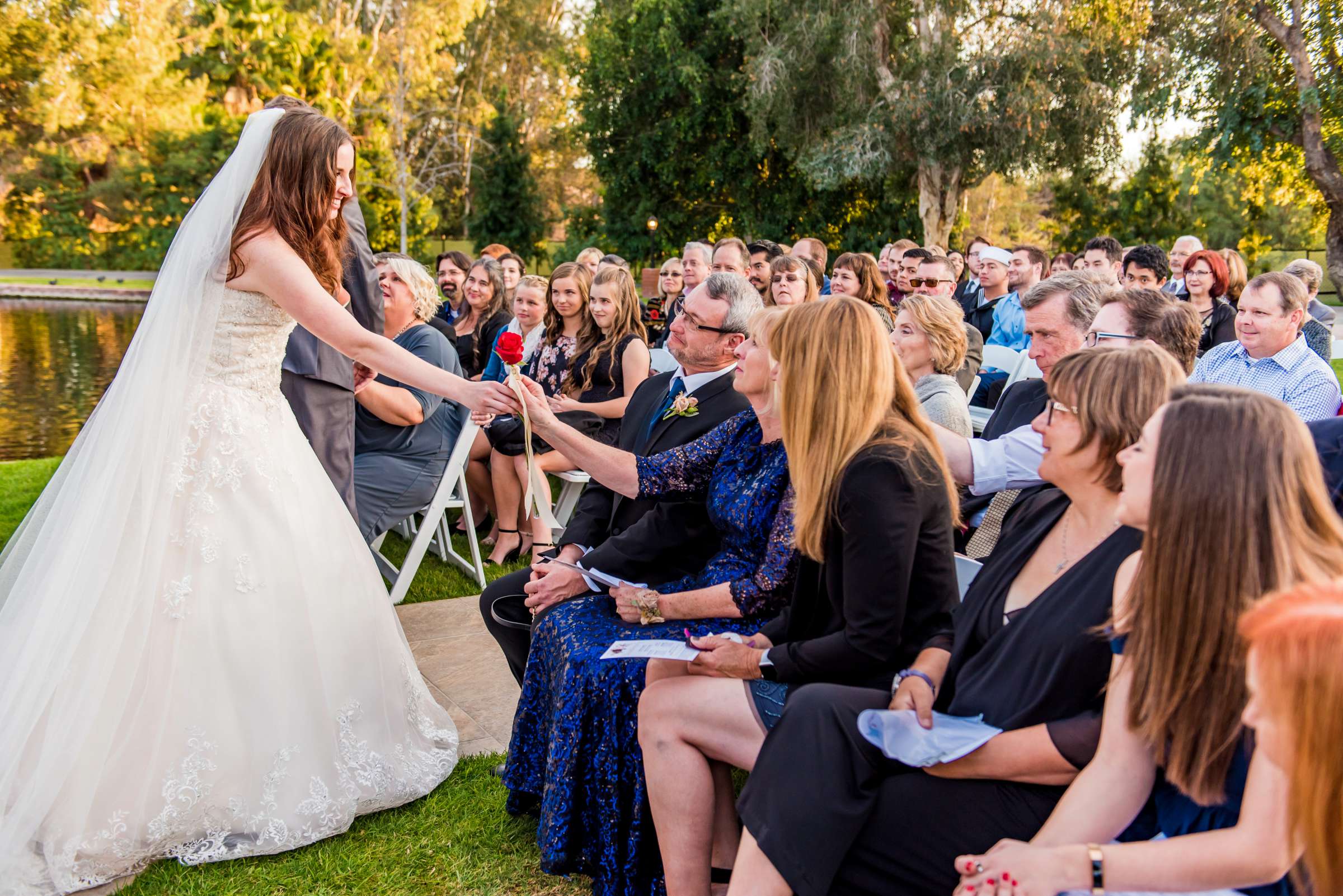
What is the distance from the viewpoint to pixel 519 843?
3.05m

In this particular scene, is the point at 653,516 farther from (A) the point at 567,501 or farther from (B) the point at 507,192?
(B) the point at 507,192

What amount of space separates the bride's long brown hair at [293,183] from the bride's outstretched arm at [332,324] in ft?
0.13

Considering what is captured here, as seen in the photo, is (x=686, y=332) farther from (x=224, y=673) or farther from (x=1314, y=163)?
(x=1314, y=163)

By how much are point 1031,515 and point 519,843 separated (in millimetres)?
1766

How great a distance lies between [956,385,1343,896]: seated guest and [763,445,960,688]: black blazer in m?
0.60

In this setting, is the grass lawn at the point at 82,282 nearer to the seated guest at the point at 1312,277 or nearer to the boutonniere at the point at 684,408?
the seated guest at the point at 1312,277

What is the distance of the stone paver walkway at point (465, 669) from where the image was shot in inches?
153

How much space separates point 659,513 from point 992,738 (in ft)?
5.02

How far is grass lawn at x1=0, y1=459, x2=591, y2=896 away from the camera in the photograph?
2824 millimetres

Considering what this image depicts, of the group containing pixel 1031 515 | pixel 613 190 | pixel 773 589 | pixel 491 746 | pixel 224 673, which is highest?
pixel 613 190

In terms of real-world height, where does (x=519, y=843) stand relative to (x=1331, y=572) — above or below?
below

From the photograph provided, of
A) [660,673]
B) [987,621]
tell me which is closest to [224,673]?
[660,673]

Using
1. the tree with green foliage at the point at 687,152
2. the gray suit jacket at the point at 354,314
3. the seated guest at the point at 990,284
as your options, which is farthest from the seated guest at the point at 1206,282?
the tree with green foliage at the point at 687,152

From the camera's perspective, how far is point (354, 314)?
4.88 meters
